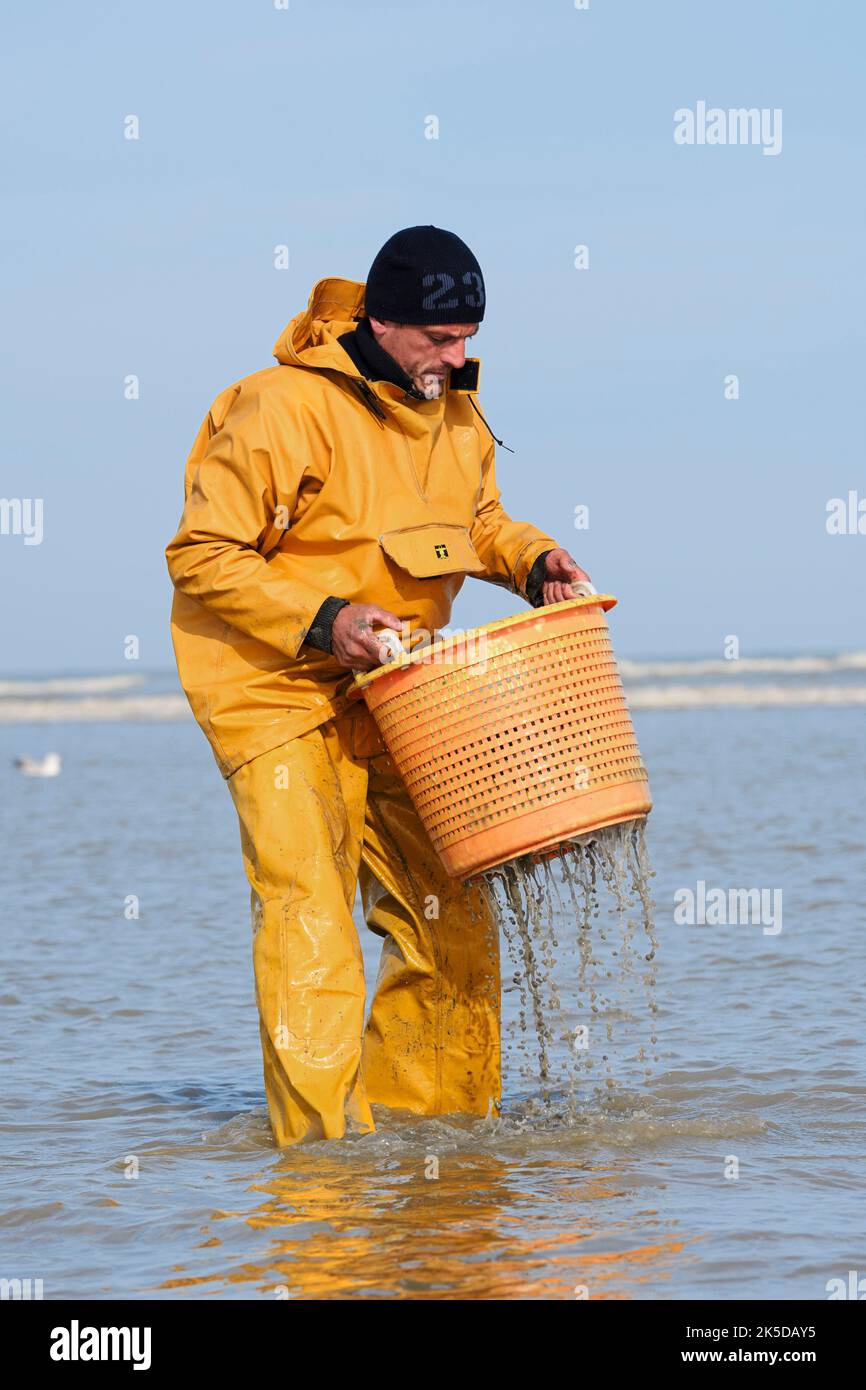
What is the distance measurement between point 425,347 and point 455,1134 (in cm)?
202

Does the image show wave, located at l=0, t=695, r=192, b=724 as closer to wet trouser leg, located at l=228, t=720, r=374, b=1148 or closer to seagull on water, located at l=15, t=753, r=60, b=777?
seagull on water, located at l=15, t=753, r=60, b=777

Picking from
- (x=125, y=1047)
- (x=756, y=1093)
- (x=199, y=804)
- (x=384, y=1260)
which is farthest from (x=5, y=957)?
(x=199, y=804)

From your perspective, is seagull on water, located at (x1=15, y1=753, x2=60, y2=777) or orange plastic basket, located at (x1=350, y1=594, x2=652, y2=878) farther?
seagull on water, located at (x1=15, y1=753, x2=60, y2=777)

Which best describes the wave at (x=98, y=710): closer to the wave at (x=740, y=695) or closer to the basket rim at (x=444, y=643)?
the wave at (x=740, y=695)

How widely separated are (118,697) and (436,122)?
31979 millimetres

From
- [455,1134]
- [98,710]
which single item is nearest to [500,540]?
[455,1134]

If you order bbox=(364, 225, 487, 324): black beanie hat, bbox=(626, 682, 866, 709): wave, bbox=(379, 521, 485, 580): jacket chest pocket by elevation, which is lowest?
bbox=(626, 682, 866, 709): wave

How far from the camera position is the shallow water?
12.2ft

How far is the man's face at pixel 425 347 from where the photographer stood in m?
4.48

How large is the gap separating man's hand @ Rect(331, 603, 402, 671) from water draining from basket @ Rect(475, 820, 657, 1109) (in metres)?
0.58

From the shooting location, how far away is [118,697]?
37156mm

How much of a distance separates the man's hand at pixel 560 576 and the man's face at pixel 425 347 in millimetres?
557

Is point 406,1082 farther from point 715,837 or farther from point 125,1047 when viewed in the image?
point 715,837

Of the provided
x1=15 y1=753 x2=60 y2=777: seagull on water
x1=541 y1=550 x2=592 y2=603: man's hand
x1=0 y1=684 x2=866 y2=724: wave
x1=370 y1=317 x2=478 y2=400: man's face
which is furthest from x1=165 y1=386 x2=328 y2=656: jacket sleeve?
x1=0 y1=684 x2=866 y2=724: wave
